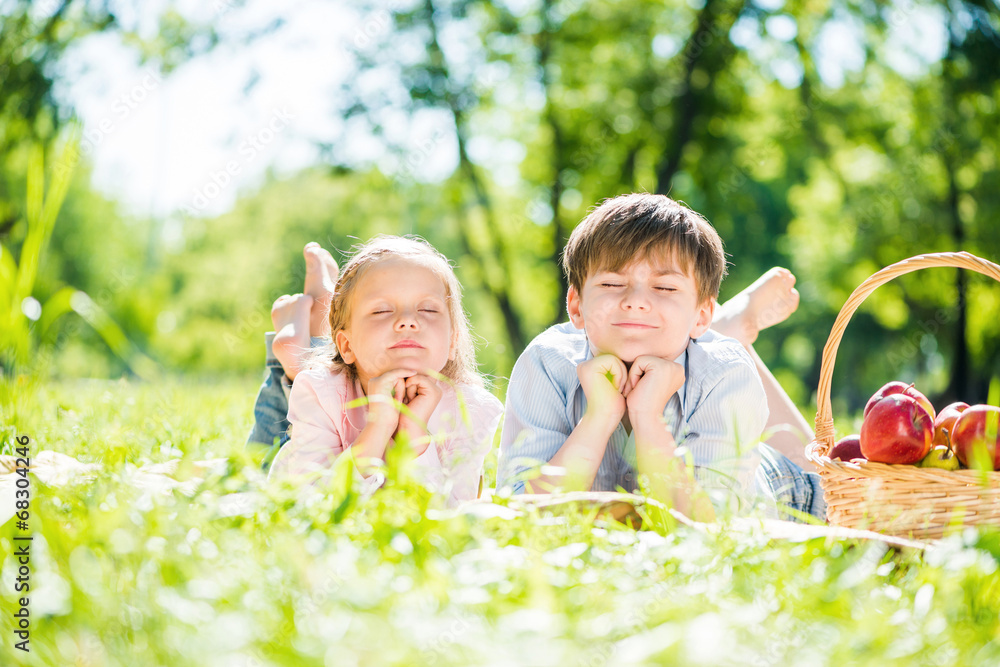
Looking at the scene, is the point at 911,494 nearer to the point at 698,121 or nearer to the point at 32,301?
the point at 32,301

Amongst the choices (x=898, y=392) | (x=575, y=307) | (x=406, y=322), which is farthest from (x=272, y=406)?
(x=898, y=392)

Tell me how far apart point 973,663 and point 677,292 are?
5.20ft

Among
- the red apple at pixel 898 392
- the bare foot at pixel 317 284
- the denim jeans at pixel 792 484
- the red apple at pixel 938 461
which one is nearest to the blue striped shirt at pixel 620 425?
the red apple at pixel 898 392

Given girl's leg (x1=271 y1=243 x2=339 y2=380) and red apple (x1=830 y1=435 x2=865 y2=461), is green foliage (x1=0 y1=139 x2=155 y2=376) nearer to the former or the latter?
girl's leg (x1=271 y1=243 x2=339 y2=380)

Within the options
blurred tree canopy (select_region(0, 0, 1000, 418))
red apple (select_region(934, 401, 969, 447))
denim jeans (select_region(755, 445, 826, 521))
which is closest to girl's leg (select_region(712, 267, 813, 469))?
denim jeans (select_region(755, 445, 826, 521))

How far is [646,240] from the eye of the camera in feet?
8.63

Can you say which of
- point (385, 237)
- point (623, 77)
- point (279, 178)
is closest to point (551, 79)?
point (623, 77)

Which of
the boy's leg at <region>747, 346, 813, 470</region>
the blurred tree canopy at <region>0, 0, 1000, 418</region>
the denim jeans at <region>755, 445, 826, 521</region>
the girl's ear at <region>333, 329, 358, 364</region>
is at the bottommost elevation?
the denim jeans at <region>755, 445, 826, 521</region>

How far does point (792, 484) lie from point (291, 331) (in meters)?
2.28

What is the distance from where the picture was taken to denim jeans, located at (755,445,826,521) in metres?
3.25

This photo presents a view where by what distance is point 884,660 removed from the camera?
42.8 inches

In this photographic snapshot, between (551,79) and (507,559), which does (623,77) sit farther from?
(507,559)

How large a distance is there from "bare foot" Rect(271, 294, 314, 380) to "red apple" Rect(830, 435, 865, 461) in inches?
80.8

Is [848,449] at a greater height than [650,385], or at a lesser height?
lesser
